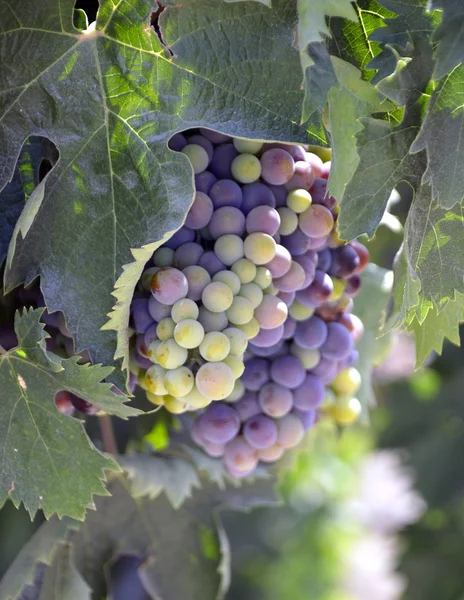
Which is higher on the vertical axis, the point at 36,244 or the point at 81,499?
the point at 36,244

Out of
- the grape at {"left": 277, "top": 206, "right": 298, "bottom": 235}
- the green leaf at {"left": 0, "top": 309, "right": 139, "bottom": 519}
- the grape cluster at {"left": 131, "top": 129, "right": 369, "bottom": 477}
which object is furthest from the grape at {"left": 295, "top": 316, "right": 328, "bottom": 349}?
the green leaf at {"left": 0, "top": 309, "right": 139, "bottom": 519}

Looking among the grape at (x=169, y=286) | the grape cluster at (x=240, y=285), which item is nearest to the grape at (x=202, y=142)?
the grape cluster at (x=240, y=285)

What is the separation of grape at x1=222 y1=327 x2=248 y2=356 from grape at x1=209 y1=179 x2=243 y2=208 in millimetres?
99

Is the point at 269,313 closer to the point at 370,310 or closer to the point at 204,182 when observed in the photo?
the point at 204,182

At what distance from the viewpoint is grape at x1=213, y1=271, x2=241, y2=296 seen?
569 millimetres

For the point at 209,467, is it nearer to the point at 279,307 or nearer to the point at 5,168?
the point at 279,307

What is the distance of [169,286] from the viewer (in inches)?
21.5

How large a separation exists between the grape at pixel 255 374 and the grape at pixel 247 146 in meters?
0.19

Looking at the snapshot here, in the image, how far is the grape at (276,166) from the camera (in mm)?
583

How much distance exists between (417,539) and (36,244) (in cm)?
155

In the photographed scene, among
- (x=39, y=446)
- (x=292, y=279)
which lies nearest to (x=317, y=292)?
(x=292, y=279)

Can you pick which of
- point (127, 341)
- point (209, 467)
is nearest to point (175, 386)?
point (127, 341)

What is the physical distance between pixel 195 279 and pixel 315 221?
111 mm

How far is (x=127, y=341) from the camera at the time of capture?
1.78 ft
